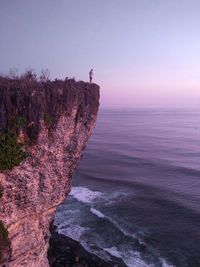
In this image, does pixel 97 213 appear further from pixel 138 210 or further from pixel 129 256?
pixel 129 256

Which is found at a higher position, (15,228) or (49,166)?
(49,166)

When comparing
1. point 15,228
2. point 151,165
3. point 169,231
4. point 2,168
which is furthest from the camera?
point 151,165

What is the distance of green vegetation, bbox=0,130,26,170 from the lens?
35.3ft

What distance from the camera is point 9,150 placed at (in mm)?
10875

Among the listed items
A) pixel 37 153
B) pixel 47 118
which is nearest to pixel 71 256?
pixel 37 153

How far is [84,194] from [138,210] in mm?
9136

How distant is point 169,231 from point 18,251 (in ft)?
59.7

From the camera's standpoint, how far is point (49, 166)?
43.1ft

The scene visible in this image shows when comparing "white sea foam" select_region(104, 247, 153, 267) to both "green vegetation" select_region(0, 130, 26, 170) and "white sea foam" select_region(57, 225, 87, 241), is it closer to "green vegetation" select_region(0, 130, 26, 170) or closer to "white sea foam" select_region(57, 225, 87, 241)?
"white sea foam" select_region(57, 225, 87, 241)

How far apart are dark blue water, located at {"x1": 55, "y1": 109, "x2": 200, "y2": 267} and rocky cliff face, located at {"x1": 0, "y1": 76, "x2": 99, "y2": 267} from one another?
32.6 feet

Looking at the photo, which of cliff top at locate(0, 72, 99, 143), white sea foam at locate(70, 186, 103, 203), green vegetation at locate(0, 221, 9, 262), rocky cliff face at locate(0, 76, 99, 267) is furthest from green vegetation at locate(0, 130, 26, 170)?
white sea foam at locate(70, 186, 103, 203)

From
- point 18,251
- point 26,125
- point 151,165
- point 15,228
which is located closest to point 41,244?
point 18,251

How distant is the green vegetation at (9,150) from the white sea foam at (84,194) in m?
22.1

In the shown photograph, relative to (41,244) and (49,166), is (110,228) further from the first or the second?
(49,166)
